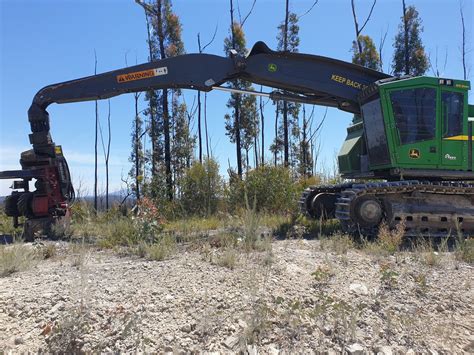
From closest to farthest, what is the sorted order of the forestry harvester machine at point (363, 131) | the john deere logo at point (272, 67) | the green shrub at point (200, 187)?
1. the forestry harvester machine at point (363, 131)
2. the john deere logo at point (272, 67)
3. the green shrub at point (200, 187)

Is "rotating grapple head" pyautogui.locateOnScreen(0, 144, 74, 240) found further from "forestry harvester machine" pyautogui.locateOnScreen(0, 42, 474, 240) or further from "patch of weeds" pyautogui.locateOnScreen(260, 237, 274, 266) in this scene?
"patch of weeds" pyautogui.locateOnScreen(260, 237, 274, 266)

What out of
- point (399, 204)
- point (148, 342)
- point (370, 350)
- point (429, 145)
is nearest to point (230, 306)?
point (148, 342)

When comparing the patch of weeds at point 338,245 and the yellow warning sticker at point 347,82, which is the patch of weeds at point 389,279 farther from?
the yellow warning sticker at point 347,82

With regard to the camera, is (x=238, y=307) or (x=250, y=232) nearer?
(x=238, y=307)

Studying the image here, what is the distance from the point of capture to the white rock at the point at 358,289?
461cm

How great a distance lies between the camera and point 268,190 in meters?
13.2

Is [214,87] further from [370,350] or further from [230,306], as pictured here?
[370,350]

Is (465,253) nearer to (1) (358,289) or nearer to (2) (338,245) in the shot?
(2) (338,245)

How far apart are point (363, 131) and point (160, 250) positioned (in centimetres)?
571

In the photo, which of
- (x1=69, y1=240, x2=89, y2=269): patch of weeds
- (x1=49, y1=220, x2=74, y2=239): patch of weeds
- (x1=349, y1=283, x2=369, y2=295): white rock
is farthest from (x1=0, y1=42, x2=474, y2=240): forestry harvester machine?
(x1=349, y1=283, x2=369, y2=295): white rock

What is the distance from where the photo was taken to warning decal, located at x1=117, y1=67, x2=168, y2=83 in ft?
28.6

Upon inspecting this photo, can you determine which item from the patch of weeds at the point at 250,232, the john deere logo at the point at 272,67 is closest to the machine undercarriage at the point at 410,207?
the patch of weeds at the point at 250,232

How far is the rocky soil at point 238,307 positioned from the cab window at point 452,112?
13.0 feet

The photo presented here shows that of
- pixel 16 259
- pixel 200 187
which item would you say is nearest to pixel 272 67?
pixel 16 259
